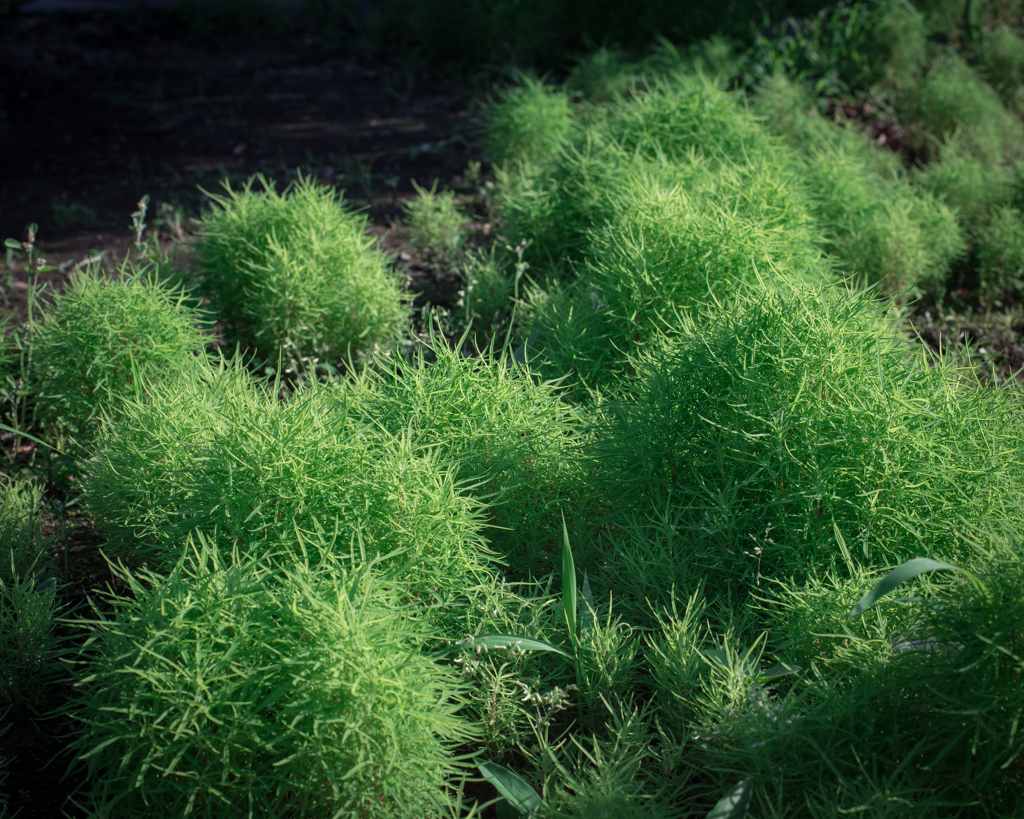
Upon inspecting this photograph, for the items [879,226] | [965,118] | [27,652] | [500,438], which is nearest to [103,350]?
[27,652]

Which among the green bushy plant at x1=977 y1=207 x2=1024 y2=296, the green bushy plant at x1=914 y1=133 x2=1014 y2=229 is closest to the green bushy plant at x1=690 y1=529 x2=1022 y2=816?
the green bushy plant at x1=977 y1=207 x2=1024 y2=296

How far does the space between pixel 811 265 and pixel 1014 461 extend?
3.45 feet

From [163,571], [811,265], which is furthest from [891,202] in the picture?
[163,571]

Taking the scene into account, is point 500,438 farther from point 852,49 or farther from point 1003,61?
point 1003,61

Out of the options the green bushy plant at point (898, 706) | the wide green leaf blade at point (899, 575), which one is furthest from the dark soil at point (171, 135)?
the wide green leaf blade at point (899, 575)

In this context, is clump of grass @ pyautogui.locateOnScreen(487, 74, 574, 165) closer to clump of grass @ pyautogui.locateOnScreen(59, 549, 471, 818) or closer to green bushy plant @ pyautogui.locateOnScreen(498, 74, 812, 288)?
green bushy plant @ pyautogui.locateOnScreen(498, 74, 812, 288)

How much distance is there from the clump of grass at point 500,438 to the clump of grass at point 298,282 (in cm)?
79

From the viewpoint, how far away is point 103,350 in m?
2.40

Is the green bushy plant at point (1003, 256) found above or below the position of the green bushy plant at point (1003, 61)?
below

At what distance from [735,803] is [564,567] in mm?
555

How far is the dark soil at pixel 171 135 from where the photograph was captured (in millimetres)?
4039

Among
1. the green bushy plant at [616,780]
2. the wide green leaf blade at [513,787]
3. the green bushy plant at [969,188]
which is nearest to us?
the green bushy plant at [616,780]

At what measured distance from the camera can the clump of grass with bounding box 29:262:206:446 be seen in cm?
242

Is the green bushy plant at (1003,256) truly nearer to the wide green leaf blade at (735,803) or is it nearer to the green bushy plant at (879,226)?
the green bushy plant at (879,226)
